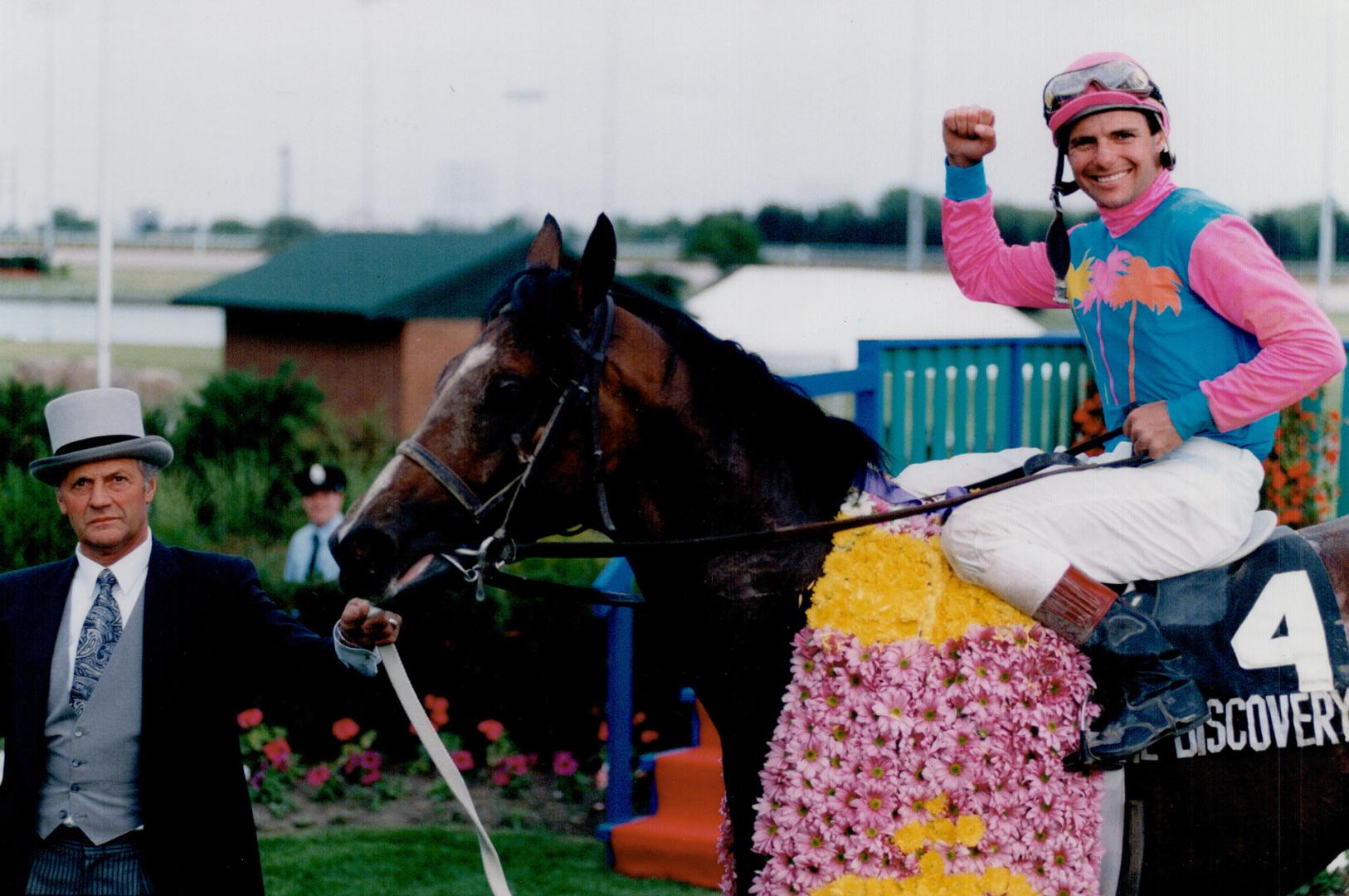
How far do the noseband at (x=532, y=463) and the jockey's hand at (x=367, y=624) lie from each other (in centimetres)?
27

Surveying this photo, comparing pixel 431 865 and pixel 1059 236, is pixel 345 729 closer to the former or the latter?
pixel 431 865

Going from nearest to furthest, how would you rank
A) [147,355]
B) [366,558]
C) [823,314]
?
[366,558]
[823,314]
[147,355]

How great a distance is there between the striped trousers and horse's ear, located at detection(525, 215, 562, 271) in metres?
1.51

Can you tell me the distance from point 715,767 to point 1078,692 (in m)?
2.51

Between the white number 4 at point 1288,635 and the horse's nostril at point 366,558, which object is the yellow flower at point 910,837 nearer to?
the white number 4 at point 1288,635

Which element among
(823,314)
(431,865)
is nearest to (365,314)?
(823,314)

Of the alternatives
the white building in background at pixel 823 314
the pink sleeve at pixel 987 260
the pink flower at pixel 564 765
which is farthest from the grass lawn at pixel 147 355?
the pink sleeve at pixel 987 260

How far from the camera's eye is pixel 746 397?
9.64ft

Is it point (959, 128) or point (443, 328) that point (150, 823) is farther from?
point (443, 328)

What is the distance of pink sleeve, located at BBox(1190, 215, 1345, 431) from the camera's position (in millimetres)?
2699

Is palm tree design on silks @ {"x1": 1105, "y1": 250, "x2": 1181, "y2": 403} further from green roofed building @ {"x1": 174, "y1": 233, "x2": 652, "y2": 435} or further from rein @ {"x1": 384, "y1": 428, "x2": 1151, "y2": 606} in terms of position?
green roofed building @ {"x1": 174, "y1": 233, "x2": 652, "y2": 435}

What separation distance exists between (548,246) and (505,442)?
483 millimetres

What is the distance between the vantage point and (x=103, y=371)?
327 inches

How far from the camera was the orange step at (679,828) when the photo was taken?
5.14m
